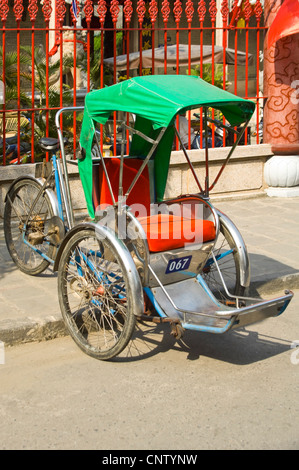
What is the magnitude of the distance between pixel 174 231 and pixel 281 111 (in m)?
5.17

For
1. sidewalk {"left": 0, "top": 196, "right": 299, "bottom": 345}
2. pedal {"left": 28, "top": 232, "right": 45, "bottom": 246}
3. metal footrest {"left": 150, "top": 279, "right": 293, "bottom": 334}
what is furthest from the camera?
pedal {"left": 28, "top": 232, "right": 45, "bottom": 246}

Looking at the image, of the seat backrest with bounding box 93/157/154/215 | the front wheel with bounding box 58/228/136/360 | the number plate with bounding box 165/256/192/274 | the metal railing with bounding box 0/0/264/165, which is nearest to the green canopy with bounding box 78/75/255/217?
the seat backrest with bounding box 93/157/154/215

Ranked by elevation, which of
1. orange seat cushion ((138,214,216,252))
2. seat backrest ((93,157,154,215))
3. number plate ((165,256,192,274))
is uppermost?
seat backrest ((93,157,154,215))

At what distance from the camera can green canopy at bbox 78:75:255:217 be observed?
4.35 m

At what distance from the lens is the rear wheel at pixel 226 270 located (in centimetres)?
519

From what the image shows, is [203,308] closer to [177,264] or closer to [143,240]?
[177,264]

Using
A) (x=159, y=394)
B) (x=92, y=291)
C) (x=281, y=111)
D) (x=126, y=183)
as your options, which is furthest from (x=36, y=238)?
(x=281, y=111)

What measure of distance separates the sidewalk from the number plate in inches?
36.1

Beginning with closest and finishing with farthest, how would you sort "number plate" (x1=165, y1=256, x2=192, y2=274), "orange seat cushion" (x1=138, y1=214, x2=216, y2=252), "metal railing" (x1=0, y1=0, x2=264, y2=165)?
"orange seat cushion" (x1=138, y1=214, x2=216, y2=252) < "number plate" (x1=165, y1=256, x2=192, y2=274) < "metal railing" (x1=0, y1=0, x2=264, y2=165)

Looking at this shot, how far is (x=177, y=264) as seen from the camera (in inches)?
189

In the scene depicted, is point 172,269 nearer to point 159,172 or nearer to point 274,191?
point 159,172

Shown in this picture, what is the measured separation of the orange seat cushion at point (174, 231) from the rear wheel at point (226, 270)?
281 millimetres

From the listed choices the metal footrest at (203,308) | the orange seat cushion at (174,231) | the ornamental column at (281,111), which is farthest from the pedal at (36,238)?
the ornamental column at (281,111)

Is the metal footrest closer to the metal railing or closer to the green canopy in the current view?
the green canopy
